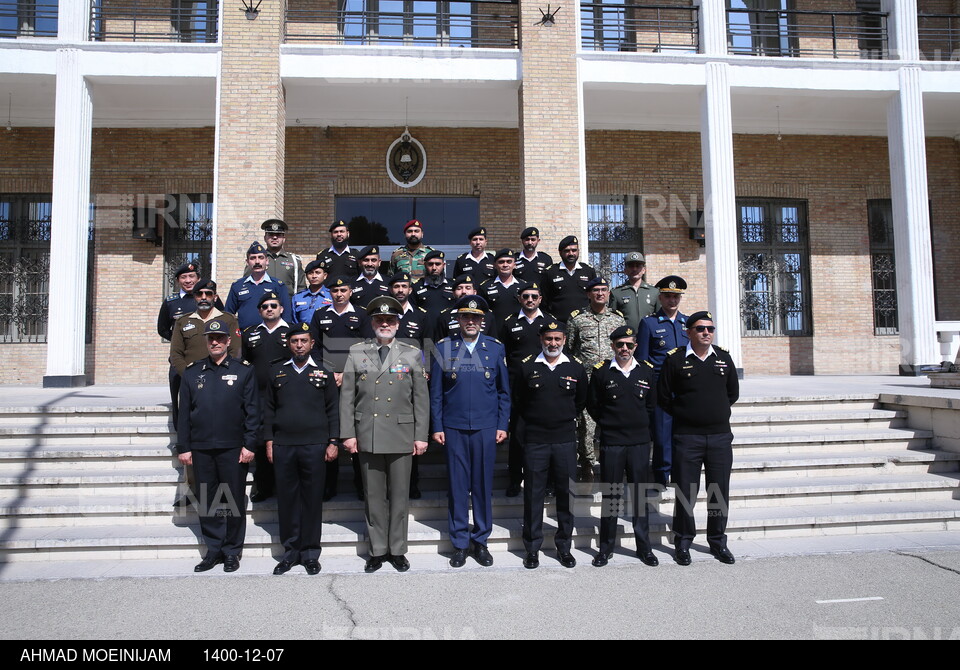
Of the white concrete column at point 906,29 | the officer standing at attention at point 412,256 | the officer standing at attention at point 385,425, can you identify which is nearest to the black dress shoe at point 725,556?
the officer standing at attention at point 385,425

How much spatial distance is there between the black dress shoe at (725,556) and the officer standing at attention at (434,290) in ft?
10.9

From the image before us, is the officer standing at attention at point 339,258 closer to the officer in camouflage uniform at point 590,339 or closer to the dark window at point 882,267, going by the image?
the officer in camouflage uniform at point 590,339

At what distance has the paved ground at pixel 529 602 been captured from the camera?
375cm

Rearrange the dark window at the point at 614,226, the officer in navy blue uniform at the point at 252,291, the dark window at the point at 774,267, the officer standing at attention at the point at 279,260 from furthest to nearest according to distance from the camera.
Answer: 1. the dark window at the point at 774,267
2. the dark window at the point at 614,226
3. the officer standing at attention at the point at 279,260
4. the officer in navy blue uniform at the point at 252,291

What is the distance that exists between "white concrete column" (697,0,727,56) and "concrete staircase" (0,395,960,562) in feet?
23.7

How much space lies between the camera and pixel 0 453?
20.9 feet

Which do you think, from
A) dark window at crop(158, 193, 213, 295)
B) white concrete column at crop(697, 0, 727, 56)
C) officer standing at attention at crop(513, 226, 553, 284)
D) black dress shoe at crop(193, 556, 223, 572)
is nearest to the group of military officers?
black dress shoe at crop(193, 556, 223, 572)

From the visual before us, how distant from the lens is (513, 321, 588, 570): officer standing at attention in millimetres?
5023

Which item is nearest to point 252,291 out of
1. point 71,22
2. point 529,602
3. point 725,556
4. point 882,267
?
point 529,602

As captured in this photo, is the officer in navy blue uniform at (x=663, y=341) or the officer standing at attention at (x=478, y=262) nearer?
the officer in navy blue uniform at (x=663, y=341)

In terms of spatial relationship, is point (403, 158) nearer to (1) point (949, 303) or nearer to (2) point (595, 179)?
(2) point (595, 179)

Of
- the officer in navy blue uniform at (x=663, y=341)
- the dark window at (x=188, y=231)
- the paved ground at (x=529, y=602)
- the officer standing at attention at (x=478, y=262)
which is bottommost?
the paved ground at (x=529, y=602)

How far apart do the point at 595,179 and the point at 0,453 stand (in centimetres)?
1106
